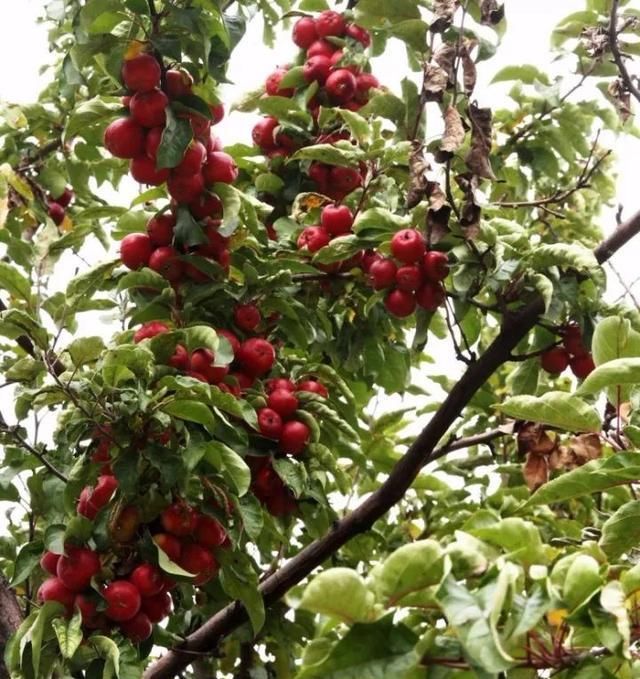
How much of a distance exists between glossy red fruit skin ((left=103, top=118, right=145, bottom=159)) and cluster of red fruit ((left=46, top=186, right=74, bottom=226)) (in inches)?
52.7

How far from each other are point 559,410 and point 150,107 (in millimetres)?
1133

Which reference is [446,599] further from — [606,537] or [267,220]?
[267,220]

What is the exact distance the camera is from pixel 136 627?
2.26m

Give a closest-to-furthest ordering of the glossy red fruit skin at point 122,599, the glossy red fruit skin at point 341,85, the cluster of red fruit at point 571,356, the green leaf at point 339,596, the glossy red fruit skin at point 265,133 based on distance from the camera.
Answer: the green leaf at point 339,596 → the glossy red fruit skin at point 122,599 → the cluster of red fruit at point 571,356 → the glossy red fruit skin at point 341,85 → the glossy red fruit skin at point 265,133

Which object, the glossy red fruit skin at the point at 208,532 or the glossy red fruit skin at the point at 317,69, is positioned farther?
the glossy red fruit skin at the point at 317,69

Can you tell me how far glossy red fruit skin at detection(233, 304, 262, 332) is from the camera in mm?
2545

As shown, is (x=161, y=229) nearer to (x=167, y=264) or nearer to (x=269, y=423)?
(x=167, y=264)

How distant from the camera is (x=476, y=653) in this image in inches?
43.9

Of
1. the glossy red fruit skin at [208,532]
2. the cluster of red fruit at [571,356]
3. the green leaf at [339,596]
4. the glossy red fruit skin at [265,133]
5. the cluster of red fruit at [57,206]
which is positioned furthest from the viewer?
the cluster of red fruit at [57,206]

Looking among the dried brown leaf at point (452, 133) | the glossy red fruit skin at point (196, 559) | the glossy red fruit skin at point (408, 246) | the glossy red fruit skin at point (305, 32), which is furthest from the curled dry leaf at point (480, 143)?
the glossy red fruit skin at point (196, 559)

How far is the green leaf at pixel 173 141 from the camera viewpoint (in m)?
2.26

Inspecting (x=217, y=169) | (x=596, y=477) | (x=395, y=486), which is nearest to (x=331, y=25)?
(x=217, y=169)

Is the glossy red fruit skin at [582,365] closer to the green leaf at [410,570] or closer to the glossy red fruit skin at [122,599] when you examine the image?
the glossy red fruit skin at [122,599]

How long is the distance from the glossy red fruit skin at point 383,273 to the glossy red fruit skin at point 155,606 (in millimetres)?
842
